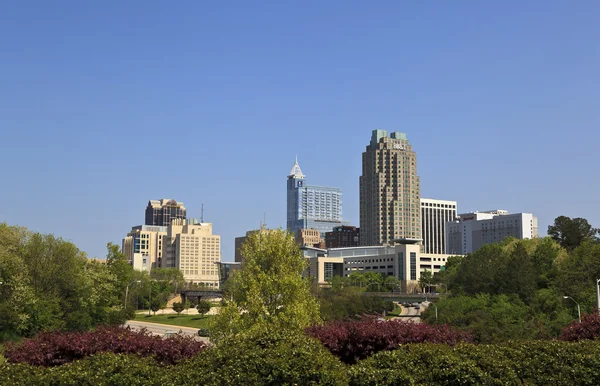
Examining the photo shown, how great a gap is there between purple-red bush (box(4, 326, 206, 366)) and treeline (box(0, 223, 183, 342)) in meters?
35.6

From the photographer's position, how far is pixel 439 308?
100 metres

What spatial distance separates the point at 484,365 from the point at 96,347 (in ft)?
47.7

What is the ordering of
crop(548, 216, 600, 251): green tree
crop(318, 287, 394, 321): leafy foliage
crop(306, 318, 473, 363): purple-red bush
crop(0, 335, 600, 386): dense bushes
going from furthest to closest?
1. crop(548, 216, 600, 251): green tree
2. crop(318, 287, 394, 321): leafy foliage
3. crop(306, 318, 473, 363): purple-red bush
4. crop(0, 335, 600, 386): dense bushes

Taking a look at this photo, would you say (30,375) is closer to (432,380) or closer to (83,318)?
(432,380)

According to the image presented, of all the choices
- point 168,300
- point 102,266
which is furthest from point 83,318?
point 168,300

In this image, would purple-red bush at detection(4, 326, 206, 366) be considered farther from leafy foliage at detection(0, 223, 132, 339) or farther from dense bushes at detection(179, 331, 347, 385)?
leafy foliage at detection(0, 223, 132, 339)

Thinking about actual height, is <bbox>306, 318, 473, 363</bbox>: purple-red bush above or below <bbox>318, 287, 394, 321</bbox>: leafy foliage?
above

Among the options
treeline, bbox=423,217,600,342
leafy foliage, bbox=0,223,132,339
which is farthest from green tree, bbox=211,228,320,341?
leafy foliage, bbox=0,223,132,339

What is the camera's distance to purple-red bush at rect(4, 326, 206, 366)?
81.5ft

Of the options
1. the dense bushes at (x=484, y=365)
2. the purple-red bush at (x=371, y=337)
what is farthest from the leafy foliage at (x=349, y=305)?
the dense bushes at (x=484, y=365)

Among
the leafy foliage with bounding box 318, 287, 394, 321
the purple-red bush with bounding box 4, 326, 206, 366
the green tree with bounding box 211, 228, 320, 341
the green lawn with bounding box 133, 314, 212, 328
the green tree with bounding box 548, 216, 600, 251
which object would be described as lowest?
the green lawn with bounding box 133, 314, 212, 328

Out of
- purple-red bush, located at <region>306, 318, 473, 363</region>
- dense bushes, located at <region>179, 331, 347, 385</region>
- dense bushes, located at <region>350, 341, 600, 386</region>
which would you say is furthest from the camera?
purple-red bush, located at <region>306, 318, 473, 363</region>

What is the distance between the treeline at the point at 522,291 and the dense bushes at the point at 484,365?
4049 centimetres

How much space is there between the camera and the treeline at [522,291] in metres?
71.3
